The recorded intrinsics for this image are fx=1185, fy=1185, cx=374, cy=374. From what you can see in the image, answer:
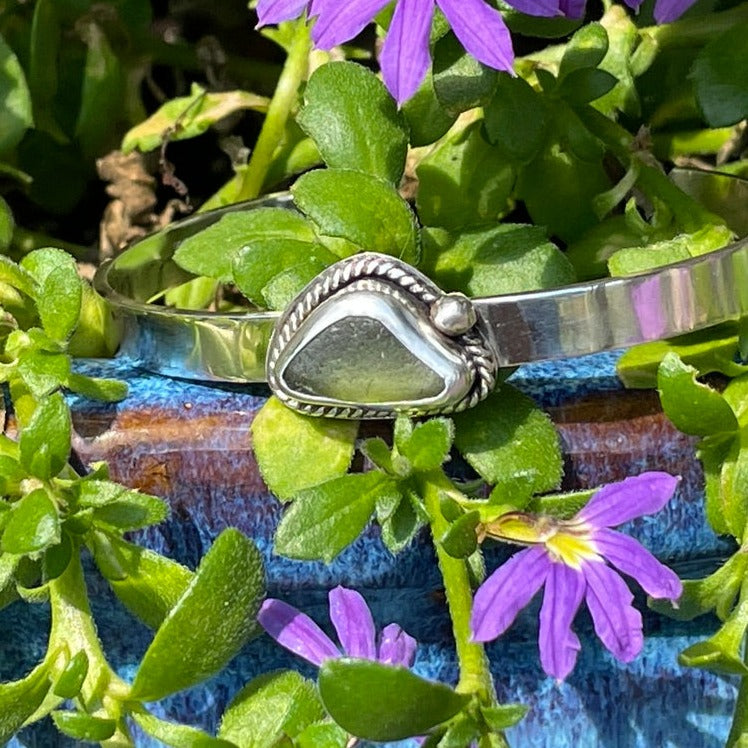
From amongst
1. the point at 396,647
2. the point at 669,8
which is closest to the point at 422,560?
the point at 396,647

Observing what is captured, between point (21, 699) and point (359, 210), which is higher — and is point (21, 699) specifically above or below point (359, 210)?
below

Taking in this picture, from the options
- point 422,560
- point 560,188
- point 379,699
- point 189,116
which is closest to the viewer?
point 379,699

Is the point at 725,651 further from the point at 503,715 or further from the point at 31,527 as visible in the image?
the point at 31,527

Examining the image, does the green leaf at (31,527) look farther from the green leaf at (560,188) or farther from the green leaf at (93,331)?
the green leaf at (560,188)

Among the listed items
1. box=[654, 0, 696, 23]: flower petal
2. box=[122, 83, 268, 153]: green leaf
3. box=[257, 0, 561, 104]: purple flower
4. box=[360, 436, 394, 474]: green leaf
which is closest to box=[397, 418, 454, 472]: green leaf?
box=[360, 436, 394, 474]: green leaf

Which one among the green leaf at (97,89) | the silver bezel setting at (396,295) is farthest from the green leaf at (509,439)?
the green leaf at (97,89)

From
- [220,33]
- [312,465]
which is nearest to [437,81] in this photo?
[312,465]
